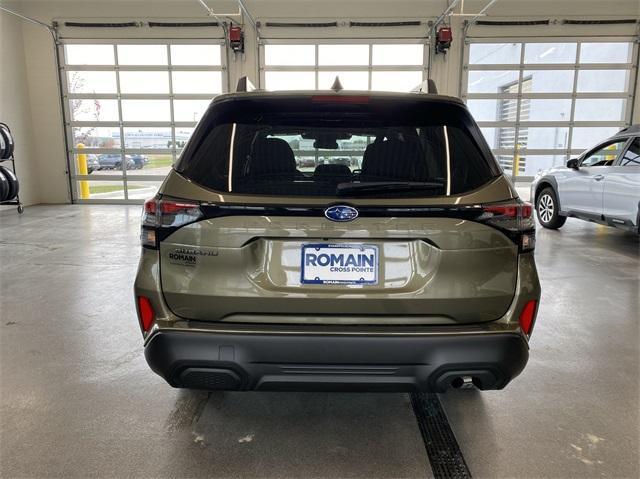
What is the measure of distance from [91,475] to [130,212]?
28.6ft

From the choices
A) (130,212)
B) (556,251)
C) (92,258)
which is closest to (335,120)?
(92,258)

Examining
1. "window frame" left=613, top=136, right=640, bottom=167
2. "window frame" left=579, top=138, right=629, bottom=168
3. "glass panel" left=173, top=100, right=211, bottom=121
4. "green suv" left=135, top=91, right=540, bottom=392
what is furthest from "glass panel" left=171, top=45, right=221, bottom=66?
"green suv" left=135, top=91, right=540, bottom=392

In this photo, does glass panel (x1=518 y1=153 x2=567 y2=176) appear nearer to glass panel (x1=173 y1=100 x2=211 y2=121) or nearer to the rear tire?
the rear tire

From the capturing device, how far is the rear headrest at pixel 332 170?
183 centimetres

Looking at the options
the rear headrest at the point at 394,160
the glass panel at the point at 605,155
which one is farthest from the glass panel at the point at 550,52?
the rear headrest at the point at 394,160

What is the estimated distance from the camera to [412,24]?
10.2 meters

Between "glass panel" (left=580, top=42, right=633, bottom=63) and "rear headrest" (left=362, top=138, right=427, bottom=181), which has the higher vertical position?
"glass panel" (left=580, top=42, right=633, bottom=63)

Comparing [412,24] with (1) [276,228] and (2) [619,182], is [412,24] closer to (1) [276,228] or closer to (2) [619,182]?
(2) [619,182]

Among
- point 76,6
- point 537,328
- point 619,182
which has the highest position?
point 76,6

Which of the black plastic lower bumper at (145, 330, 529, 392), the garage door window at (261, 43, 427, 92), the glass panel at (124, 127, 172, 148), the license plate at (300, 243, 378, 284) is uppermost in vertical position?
the garage door window at (261, 43, 427, 92)

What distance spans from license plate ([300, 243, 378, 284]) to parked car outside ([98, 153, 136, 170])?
1062cm

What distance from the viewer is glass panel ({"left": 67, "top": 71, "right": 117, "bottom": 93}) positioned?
429 inches

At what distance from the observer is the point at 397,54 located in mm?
10539

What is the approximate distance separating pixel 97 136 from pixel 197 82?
9.16 ft
